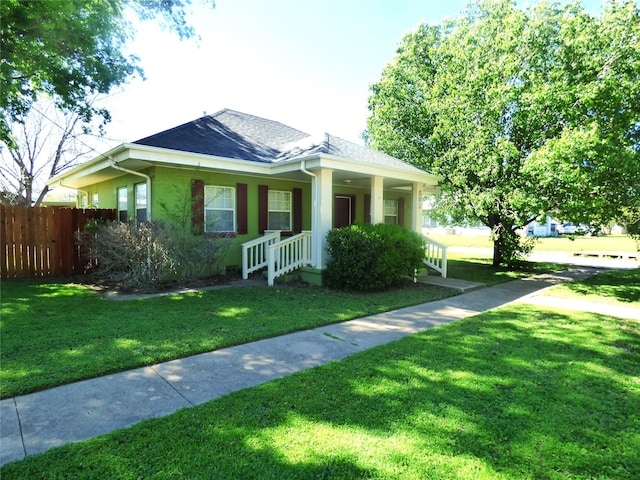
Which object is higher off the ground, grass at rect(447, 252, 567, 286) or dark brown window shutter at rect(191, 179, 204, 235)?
dark brown window shutter at rect(191, 179, 204, 235)

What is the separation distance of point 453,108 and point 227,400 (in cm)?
1016

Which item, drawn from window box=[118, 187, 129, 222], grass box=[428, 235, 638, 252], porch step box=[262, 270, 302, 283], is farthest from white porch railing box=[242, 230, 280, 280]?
grass box=[428, 235, 638, 252]

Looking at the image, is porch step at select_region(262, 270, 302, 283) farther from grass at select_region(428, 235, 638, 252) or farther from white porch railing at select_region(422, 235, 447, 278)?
grass at select_region(428, 235, 638, 252)

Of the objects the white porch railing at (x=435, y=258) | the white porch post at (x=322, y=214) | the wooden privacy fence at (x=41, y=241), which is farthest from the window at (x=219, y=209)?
the white porch railing at (x=435, y=258)

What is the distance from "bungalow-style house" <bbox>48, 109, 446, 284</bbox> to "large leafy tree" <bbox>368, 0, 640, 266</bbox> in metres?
1.77

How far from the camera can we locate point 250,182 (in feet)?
33.1

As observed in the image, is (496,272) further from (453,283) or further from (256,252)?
(256,252)

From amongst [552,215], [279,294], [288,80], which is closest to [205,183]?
[279,294]

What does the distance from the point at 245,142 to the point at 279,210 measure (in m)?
2.33

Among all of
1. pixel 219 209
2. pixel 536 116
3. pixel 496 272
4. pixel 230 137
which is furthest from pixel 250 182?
pixel 496 272

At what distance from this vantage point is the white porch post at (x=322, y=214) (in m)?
8.34

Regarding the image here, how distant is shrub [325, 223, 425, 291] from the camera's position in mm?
7750

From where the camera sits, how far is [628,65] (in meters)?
7.29

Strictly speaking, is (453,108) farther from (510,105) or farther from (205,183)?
(205,183)
